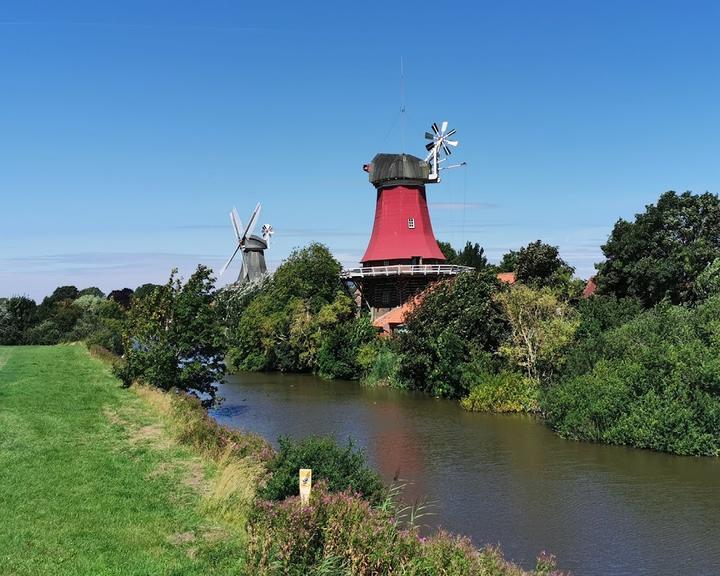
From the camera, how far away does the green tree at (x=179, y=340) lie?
74.7 ft

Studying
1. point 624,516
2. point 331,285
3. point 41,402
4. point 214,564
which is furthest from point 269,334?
point 214,564

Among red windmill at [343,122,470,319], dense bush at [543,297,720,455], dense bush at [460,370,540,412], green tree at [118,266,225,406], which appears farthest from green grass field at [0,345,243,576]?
red windmill at [343,122,470,319]

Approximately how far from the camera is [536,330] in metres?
25.2

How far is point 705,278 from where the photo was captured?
2519cm

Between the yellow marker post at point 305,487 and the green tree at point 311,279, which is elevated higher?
the green tree at point 311,279

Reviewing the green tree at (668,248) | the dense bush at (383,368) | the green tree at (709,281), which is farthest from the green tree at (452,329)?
the green tree at (709,281)

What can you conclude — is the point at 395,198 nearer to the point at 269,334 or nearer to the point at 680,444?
the point at 269,334

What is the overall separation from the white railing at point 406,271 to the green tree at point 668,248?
11.4 m

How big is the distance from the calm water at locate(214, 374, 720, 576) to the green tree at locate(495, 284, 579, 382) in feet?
9.19

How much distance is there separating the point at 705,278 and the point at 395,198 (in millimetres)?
21887

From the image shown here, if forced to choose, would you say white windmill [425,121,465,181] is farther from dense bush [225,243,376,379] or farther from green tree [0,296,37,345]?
green tree [0,296,37,345]

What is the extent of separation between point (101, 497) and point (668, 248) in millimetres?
25072

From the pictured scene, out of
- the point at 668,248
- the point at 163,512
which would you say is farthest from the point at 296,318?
the point at 163,512

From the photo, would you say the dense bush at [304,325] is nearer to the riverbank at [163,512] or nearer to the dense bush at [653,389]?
the dense bush at [653,389]
